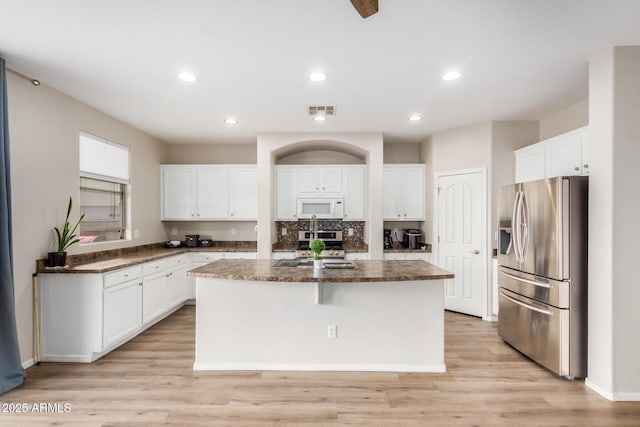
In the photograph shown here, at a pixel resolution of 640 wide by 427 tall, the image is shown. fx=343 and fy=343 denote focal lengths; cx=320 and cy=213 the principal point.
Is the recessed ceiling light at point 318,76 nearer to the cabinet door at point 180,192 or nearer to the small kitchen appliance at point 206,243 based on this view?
the cabinet door at point 180,192

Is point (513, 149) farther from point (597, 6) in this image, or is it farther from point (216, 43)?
point (216, 43)

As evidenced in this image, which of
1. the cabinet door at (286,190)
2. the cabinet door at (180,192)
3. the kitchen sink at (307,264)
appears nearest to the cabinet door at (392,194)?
the cabinet door at (286,190)

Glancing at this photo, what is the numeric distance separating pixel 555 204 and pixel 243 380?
310 centimetres

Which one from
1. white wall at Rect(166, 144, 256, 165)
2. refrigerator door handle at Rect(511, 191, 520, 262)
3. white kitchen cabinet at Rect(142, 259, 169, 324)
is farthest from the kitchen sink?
white wall at Rect(166, 144, 256, 165)

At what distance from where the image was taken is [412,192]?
5641 mm

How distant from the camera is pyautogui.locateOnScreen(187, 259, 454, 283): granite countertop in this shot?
113 inches

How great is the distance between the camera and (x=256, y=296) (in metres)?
3.20

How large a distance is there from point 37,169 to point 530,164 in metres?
5.35

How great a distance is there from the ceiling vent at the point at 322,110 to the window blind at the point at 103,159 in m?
2.63

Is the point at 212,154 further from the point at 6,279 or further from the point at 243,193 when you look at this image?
the point at 6,279

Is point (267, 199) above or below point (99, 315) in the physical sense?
above

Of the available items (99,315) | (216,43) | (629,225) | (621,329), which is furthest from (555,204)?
(99,315)

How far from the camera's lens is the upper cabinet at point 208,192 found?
228 inches

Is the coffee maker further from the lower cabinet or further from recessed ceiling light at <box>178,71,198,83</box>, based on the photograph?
the lower cabinet
